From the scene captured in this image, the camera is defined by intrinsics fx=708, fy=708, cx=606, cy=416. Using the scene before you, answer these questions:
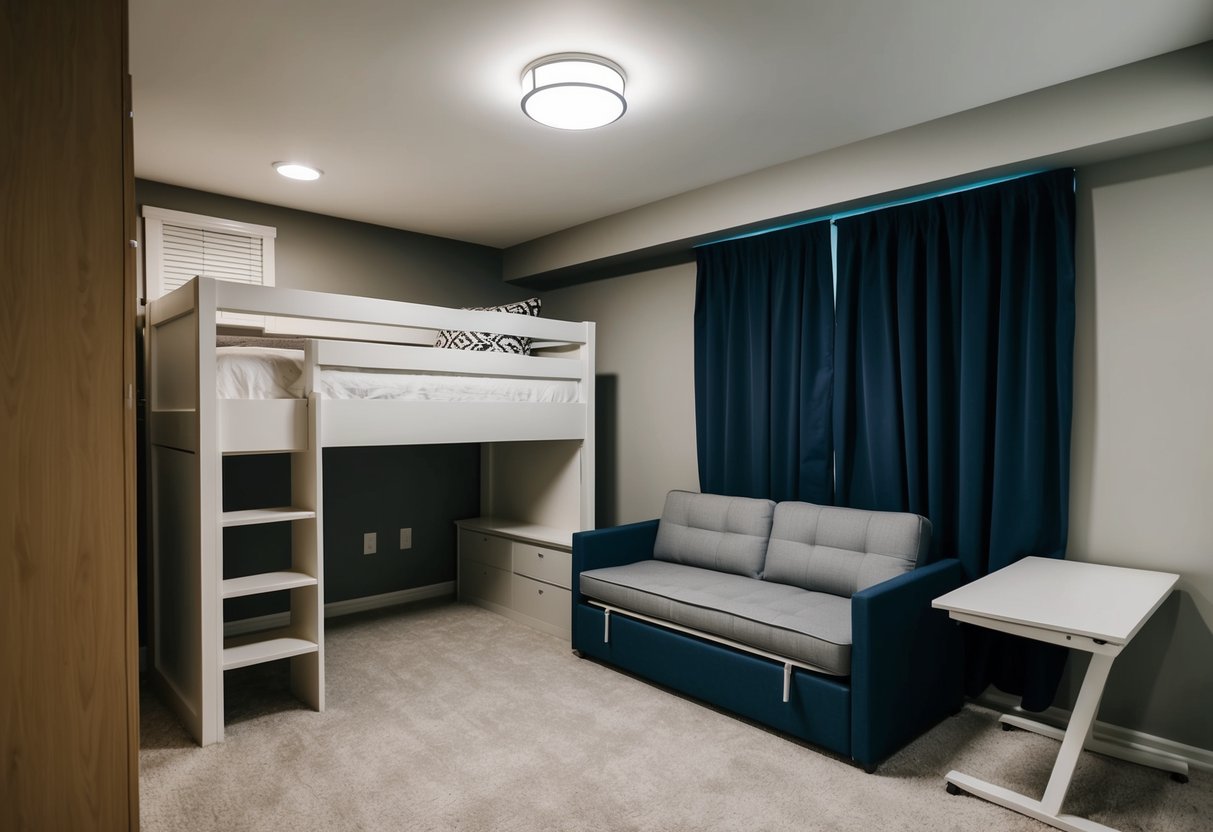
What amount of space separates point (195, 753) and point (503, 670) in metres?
1.24

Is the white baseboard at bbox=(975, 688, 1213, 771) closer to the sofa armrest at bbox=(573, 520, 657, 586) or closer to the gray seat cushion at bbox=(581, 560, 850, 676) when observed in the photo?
the gray seat cushion at bbox=(581, 560, 850, 676)

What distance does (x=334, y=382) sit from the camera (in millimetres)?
2928

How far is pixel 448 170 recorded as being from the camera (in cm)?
325

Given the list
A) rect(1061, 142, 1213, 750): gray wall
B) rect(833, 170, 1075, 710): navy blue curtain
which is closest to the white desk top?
rect(1061, 142, 1213, 750): gray wall

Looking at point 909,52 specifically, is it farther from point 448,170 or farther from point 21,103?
point 21,103

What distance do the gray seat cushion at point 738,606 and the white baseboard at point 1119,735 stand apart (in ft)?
2.42

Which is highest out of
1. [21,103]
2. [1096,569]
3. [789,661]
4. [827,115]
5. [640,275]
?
[827,115]

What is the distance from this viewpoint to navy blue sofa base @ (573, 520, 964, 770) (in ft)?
7.68

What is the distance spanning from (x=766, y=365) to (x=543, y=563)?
5.20 ft

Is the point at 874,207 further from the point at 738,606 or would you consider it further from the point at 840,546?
the point at 738,606

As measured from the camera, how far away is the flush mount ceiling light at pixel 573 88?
221 cm

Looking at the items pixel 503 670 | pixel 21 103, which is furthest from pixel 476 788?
pixel 21 103

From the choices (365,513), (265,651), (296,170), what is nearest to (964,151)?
(296,170)

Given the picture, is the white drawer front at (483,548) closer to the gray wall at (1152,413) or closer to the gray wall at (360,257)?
the gray wall at (360,257)
